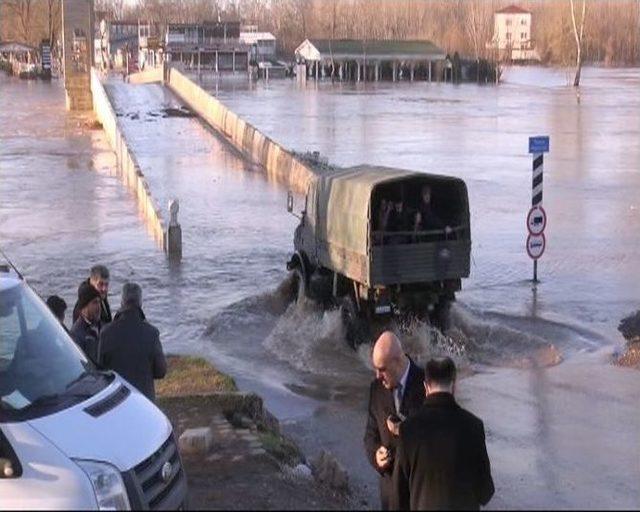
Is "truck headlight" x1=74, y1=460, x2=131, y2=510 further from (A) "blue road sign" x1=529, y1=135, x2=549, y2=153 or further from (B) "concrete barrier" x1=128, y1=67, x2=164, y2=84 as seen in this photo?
(B) "concrete barrier" x1=128, y1=67, x2=164, y2=84

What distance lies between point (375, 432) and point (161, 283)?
13995mm

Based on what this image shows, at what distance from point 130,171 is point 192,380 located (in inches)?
870

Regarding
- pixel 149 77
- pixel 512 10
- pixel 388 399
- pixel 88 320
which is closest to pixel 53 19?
pixel 149 77

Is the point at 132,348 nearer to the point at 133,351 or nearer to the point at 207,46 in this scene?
the point at 133,351

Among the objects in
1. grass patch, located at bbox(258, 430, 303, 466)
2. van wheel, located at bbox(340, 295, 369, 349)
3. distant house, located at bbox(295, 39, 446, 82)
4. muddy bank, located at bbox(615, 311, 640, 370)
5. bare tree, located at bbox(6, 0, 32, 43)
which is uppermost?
bare tree, located at bbox(6, 0, 32, 43)

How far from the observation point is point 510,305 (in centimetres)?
1825

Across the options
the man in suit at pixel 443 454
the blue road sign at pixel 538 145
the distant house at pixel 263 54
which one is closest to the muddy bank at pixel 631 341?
the blue road sign at pixel 538 145

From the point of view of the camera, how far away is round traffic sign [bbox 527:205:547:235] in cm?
1900

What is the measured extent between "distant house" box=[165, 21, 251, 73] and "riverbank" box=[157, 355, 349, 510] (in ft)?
328

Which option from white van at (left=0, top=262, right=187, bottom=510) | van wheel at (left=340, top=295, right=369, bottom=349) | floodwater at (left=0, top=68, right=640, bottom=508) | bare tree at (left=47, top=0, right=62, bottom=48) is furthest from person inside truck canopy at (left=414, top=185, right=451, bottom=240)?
bare tree at (left=47, top=0, right=62, bottom=48)

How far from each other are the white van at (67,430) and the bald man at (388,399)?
1.31 meters

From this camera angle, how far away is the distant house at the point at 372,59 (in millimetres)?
116750

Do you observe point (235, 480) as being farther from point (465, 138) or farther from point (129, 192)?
point (465, 138)

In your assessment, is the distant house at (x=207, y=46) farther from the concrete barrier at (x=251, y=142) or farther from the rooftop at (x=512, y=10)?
the rooftop at (x=512, y=10)
